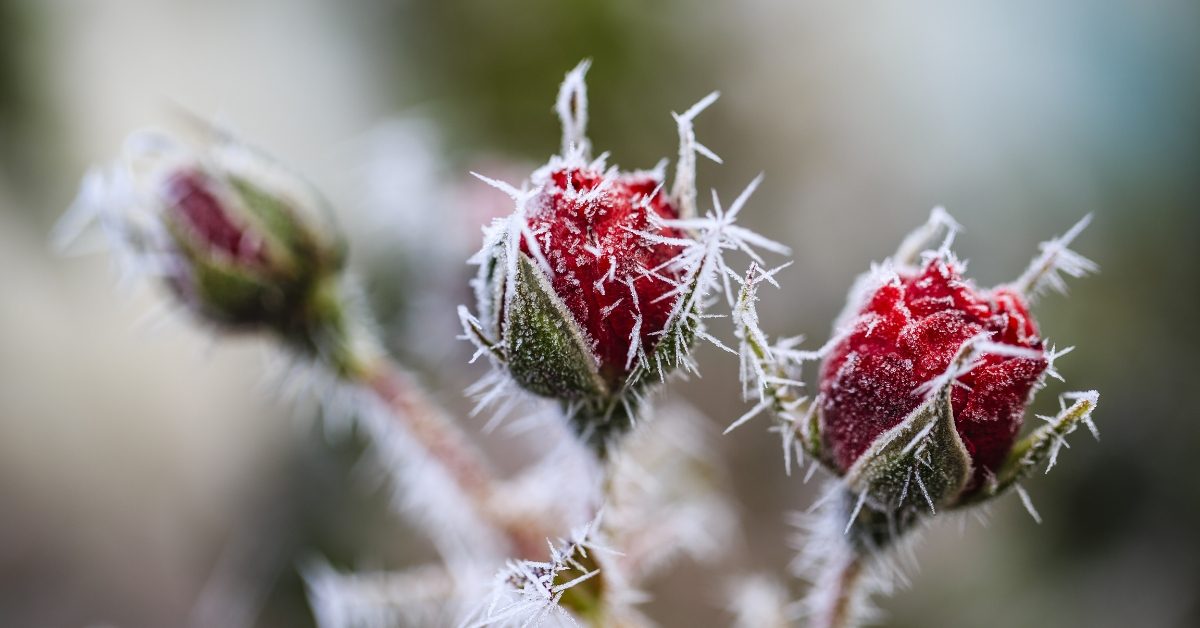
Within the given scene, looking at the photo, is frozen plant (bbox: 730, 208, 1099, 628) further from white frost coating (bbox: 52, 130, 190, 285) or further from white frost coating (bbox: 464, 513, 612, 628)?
white frost coating (bbox: 52, 130, 190, 285)

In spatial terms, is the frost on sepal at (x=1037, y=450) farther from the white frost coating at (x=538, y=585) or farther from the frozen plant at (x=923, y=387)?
the white frost coating at (x=538, y=585)

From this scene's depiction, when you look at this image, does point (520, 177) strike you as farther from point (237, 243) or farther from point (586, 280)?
point (586, 280)

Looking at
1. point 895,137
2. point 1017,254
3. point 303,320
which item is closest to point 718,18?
point 895,137

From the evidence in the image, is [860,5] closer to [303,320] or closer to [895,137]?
[895,137]

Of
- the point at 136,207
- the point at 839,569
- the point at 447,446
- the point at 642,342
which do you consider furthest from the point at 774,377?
the point at 136,207

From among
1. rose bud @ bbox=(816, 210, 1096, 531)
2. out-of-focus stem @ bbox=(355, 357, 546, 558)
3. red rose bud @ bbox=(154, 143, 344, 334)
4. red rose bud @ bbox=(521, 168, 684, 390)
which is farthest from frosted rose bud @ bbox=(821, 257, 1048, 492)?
red rose bud @ bbox=(154, 143, 344, 334)

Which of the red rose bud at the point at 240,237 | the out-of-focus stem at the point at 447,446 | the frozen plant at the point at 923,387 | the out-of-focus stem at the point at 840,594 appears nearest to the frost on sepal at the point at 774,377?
the frozen plant at the point at 923,387
